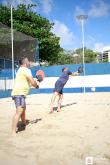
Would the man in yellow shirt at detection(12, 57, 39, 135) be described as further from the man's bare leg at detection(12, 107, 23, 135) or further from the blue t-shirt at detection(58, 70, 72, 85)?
the blue t-shirt at detection(58, 70, 72, 85)

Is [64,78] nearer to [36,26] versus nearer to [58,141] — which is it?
[58,141]

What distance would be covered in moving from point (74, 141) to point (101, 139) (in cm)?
55

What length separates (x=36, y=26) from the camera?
140 feet

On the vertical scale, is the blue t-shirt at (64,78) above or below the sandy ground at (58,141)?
above

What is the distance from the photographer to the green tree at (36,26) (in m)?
40.9

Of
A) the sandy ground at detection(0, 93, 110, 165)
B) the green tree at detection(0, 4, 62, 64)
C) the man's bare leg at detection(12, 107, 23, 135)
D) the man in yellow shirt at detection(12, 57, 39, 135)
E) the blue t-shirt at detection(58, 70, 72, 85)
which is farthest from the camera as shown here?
the green tree at detection(0, 4, 62, 64)

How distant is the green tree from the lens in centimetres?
4094

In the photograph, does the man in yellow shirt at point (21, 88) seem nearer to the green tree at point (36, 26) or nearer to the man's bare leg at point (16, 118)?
the man's bare leg at point (16, 118)

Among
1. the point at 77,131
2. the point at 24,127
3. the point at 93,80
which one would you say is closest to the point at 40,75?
the point at 24,127

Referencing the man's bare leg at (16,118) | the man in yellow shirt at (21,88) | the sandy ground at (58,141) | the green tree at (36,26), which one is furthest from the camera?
the green tree at (36,26)

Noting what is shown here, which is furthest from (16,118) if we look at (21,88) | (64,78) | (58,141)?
(64,78)

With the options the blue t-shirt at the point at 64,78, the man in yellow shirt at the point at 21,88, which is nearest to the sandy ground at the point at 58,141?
the man in yellow shirt at the point at 21,88

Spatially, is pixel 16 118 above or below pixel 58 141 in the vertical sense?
above

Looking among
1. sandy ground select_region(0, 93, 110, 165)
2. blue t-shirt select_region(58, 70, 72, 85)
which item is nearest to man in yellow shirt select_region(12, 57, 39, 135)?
sandy ground select_region(0, 93, 110, 165)
